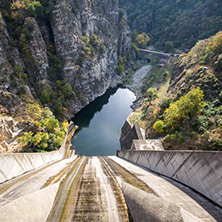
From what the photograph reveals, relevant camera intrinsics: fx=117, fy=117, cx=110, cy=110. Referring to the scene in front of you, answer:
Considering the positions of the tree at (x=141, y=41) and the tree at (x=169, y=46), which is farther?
the tree at (x=141, y=41)

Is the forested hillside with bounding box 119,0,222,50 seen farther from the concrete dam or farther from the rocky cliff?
the concrete dam

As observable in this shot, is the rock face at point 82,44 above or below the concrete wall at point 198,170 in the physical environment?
above

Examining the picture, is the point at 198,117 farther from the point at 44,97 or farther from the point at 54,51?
the point at 54,51

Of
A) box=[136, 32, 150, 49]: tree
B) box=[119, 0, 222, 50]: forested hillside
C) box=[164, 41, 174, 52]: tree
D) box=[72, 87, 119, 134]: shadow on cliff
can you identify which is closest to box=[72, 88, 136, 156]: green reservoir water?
box=[72, 87, 119, 134]: shadow on cliff

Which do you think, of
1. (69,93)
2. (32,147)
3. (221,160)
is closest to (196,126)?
(221,160)

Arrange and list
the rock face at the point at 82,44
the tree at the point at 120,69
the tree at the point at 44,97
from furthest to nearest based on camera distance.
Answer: the tree at the point at 120,69
the rock face at the point at 82,44
the tree at the point at 44,97

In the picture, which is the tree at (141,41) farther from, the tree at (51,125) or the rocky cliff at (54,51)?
the tree at (51,125)

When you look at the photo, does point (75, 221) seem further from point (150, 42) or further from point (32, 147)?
point (150, 42)

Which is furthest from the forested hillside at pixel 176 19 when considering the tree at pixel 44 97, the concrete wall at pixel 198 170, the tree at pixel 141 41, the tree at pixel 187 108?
the concrete wall at pixel 198 170
